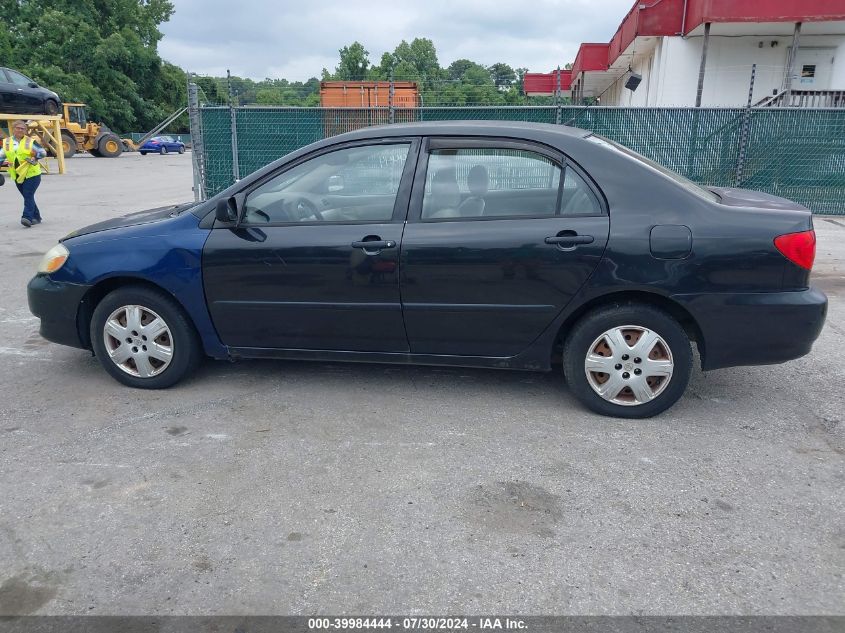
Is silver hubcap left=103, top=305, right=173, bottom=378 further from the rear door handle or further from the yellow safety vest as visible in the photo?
the yellow safety vest

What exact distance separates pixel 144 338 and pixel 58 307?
25.3 inches

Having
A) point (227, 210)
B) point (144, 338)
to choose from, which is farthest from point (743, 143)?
point (144, 338)

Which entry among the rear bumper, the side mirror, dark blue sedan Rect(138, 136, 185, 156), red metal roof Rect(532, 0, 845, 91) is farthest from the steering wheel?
dark blue sedan Rect(138, 136, 185, 156)

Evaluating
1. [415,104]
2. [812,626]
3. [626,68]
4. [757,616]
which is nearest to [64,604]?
[757,616]

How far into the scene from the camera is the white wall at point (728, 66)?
18.8 metres

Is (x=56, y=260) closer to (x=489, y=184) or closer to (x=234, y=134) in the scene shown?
(x=489, y=184)

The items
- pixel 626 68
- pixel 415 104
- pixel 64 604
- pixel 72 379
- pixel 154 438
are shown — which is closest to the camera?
pixel 64 604

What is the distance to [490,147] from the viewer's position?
4.13 meters

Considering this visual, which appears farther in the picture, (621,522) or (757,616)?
(621,522)

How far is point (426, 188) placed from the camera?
4.13 metres

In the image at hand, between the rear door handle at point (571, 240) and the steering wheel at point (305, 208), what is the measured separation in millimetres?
1434

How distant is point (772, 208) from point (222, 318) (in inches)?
132

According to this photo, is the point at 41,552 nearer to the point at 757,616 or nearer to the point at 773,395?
the point at 757,616

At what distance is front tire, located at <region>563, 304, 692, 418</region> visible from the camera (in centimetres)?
389
